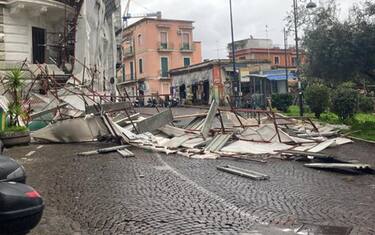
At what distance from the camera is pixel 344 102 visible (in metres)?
21.4

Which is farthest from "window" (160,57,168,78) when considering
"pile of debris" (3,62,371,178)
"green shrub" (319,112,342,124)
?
"pile of debris" (3,62,371,178)

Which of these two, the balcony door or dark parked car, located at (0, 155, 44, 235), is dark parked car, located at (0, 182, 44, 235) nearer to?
dark parked car, located at (0, 155, 44, 235)

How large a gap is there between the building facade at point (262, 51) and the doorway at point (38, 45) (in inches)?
1689

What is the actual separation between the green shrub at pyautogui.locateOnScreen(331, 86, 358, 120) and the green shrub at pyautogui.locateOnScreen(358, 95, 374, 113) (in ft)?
12.9

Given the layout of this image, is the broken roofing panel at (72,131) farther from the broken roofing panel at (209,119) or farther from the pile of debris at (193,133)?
the broken roofing panel at (209,119)

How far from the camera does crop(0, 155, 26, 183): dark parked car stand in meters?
4.65

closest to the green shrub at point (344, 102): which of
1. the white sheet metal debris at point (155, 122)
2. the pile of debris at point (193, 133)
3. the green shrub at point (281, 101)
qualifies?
the pile of debris at point (193, 133)

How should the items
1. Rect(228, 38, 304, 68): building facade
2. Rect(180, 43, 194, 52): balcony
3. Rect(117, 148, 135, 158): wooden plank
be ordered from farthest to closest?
Rect(180, 43, 194, 52): balcony
Rect(228, 38, 304, 68): building facade
Rect(117, 148, 135, 158): wooden plank

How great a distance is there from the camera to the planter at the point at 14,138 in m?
15.8

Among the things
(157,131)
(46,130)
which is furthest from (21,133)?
(157,131)

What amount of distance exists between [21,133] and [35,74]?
6.96 meters

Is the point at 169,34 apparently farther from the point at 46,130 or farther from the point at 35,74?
the point at 46,130

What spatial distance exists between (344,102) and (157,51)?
4577 cm

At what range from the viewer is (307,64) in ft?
70.0
